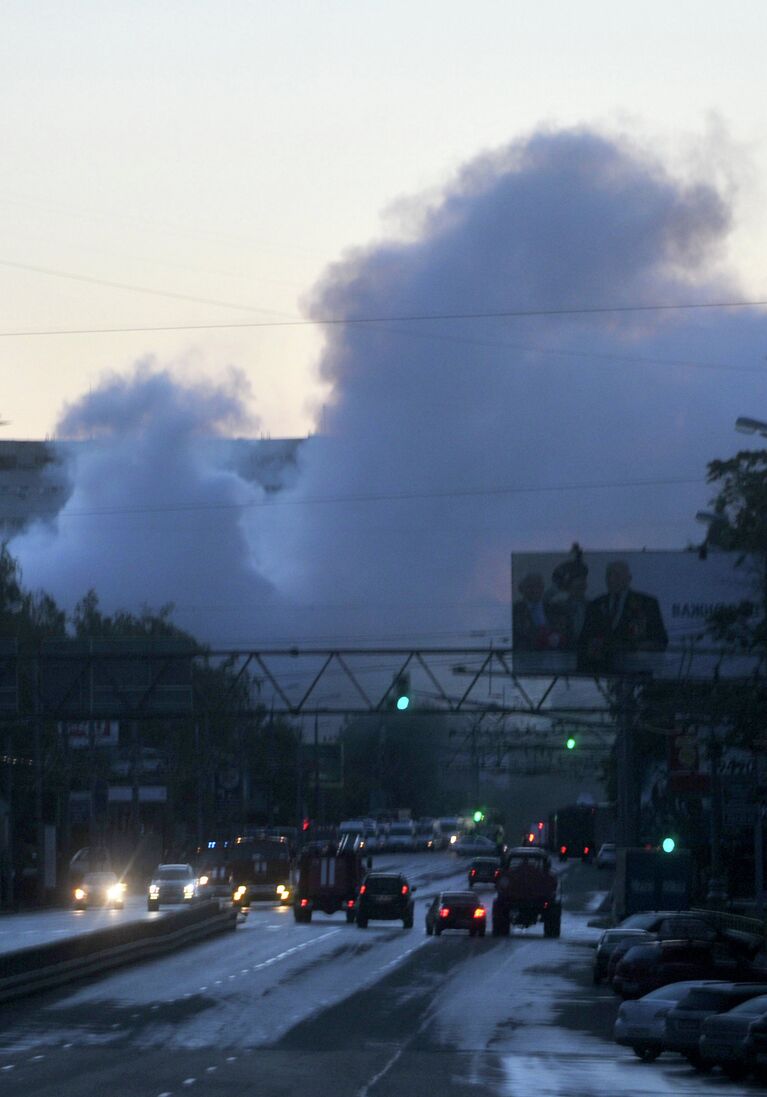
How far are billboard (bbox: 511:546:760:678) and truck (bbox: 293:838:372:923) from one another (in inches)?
373

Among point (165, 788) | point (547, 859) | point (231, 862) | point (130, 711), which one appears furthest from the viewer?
point (165, 788)

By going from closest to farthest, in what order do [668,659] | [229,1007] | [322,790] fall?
[229,1007] → [668,659] → [322,790]

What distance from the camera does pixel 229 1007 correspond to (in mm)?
28844

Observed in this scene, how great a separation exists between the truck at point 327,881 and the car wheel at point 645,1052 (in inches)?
1376

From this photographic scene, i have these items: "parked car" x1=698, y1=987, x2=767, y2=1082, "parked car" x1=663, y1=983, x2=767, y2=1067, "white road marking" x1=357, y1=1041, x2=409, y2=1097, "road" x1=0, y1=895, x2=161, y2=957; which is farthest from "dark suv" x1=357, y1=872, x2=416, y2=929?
"parked car" x1=698, y1=987, x2=767, y2=1082

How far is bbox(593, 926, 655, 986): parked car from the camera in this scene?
33.6m

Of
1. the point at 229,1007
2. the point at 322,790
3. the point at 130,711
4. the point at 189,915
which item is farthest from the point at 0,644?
the point at 322,790

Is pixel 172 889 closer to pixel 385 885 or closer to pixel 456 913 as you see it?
pixel 385 885

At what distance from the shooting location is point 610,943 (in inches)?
1368

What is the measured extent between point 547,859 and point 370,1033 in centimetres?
2880

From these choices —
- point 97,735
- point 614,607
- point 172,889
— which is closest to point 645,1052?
point 614,607

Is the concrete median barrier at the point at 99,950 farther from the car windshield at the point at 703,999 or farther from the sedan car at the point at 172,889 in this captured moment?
the sedan car at the point at 172,889

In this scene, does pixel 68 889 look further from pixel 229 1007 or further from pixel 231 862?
pixel 229 1007

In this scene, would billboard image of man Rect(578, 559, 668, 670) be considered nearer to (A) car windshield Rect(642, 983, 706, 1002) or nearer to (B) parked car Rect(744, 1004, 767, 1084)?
(A) car windshield Rect(642, 983, 706, 1002)
